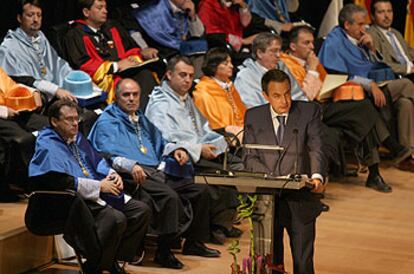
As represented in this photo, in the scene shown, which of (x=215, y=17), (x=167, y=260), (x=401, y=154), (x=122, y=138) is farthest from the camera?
(x=215, y=17)

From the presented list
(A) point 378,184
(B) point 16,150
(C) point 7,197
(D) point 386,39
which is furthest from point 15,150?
(D) point 386,39

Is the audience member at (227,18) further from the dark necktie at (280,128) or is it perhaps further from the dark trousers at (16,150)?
the dark necktie at (280,128)

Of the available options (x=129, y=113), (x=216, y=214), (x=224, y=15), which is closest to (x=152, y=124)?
(x=129, y=113)

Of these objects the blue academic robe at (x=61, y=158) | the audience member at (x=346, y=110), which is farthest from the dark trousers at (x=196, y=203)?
the audience member at (x=346, y=110)

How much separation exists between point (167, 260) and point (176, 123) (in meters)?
0.94

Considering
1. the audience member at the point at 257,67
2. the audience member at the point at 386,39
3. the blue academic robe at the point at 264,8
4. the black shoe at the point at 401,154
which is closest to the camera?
the audience member at the point at 257,67

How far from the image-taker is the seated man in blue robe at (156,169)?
5633 mm

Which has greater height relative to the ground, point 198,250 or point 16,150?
point 16,150

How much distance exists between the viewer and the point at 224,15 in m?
8.11

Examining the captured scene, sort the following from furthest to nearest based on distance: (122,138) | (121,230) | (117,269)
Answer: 1. (122,138)
2. (117,269)
3. (121,230)

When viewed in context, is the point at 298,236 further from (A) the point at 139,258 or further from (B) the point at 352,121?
(B) the point at 352,121

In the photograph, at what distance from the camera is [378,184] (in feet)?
24.9

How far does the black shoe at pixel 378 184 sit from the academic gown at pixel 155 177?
2103 mm

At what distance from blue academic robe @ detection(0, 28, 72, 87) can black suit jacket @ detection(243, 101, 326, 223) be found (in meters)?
2.18
